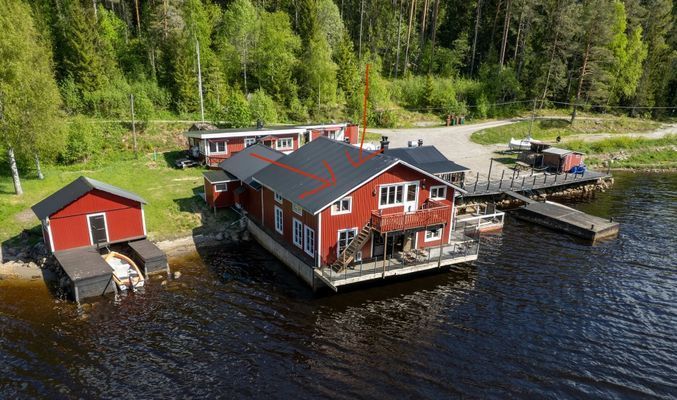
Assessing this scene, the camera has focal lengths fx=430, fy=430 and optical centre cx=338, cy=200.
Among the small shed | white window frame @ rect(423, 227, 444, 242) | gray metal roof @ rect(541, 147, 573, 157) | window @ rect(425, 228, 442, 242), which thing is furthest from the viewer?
the small shed

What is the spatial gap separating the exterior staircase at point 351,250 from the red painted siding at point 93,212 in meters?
15.8

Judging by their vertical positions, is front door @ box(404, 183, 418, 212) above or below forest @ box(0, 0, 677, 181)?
below

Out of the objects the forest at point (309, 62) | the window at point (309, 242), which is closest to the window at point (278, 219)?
the window at point (309, 242)

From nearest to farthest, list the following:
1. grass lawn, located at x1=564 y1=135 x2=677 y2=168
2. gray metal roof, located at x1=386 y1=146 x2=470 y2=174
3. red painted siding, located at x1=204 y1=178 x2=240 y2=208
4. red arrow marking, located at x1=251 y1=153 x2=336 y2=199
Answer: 1. red arrow marking, located at x1=251 y1=153 x2=336 y2=199
2. red painted siding, located at x1=204 y1=178 x2=240 y2=208
3. gray metal roof, located at x1=386 y1=146 x2=470 y2=174
4. grass lawn, located at x1=564 y1=135 x2=677 y2=168

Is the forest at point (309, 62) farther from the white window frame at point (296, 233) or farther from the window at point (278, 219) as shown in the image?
the white window frame at point (296, 233)

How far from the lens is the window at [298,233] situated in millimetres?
30191

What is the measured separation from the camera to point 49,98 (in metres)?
38.6

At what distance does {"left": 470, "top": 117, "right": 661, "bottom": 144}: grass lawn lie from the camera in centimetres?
7369

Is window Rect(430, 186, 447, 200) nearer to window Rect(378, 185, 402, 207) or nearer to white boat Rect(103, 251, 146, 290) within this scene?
window Rect(378, 185, 402, 207)

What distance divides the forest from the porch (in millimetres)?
30586

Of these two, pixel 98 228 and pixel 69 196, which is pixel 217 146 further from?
pixel 69 196

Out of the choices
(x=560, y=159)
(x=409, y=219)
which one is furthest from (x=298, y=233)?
(x=560, y=159)

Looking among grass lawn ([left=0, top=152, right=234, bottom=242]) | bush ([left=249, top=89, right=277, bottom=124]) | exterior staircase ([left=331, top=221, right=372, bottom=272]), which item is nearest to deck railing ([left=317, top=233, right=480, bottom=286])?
exterior staircase ([left=331, top=221, right=372, bottom=272])

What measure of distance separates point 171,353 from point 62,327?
7.04 meters
